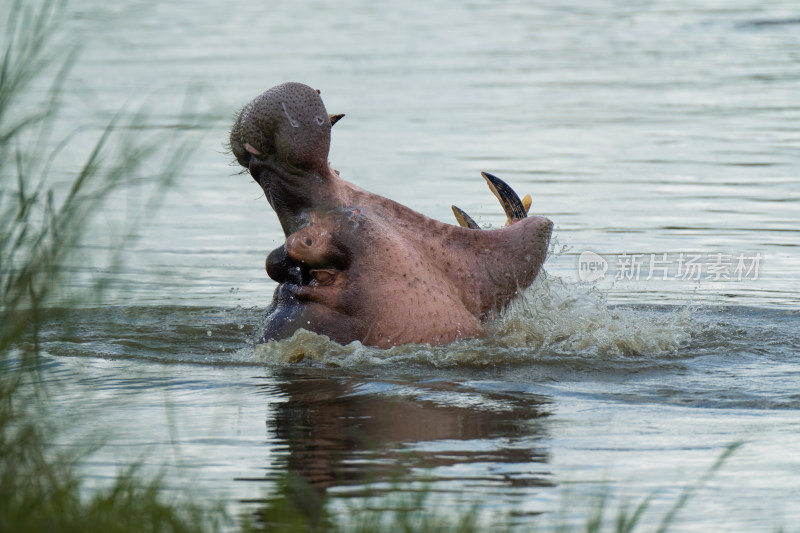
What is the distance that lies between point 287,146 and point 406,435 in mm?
1585

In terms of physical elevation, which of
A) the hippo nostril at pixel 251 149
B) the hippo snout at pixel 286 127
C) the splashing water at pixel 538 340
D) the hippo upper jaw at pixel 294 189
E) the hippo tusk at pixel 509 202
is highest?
the hippo snout at pixel 286 127

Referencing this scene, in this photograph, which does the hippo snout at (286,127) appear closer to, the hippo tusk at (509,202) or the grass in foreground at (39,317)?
the hippo tusk at (509,202)

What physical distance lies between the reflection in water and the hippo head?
33.2 inches

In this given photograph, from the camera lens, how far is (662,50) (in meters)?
21.6

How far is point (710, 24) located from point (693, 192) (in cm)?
1372

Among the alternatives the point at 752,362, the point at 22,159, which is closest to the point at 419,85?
the point at 752,362

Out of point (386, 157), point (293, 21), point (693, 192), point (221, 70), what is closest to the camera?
point (693, 192)

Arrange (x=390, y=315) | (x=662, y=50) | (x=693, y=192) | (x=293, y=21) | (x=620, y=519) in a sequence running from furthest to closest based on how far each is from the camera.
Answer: (x=293, y=21) → (x=662, y=50) → (x=693, y=192) → (x=390, y=315) → (x=620, y=519)

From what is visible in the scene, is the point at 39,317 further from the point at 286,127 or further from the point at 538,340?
the point at 538,340

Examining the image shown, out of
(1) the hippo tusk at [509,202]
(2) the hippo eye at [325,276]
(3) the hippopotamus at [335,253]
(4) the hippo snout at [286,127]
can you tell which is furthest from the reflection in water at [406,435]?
(1) the hippo tusk at [509,202]

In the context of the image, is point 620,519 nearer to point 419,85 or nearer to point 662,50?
point 419,85

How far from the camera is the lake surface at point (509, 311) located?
175 inches

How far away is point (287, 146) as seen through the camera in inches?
230

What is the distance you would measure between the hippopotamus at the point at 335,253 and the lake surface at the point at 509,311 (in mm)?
122
